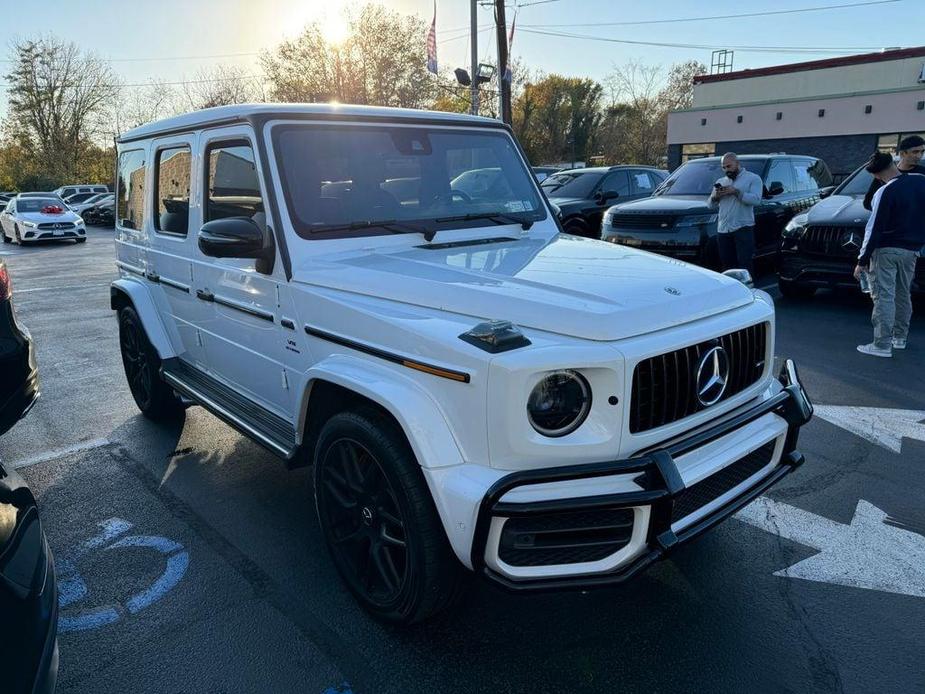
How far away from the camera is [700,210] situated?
8922 mm

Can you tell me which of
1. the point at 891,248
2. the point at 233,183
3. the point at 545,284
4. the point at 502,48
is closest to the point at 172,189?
the point at 233,183

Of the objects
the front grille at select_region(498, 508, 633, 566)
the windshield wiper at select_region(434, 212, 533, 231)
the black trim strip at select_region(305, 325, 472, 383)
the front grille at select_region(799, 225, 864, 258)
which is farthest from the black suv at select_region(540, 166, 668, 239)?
the front grille at select_region(498, 508, 633, 566)

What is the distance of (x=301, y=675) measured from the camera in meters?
2.41

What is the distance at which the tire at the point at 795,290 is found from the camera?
8375 mm

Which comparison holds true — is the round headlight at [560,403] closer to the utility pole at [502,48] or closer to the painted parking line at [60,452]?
the painted parking line at [60,452]

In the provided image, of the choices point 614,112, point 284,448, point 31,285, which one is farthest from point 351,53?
point 284,448

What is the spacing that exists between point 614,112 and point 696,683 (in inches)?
2040

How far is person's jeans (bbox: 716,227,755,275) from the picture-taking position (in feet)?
26.8

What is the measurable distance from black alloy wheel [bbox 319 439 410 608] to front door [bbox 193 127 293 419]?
2.06ft

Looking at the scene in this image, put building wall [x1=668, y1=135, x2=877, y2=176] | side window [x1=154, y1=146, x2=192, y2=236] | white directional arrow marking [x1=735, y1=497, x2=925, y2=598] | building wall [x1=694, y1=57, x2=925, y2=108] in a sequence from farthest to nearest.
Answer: building wall [x1=668, y1=135, x2=877, y2=176]
building wall [x1=694, y1=57, x2=925, y2=108]
side window [x1=154, y1=146, x2=192, y2=236]
white directional arrow marking [x1=735, y1=497, x2=925, y2=598]

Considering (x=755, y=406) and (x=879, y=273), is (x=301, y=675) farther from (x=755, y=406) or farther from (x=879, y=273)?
(x=879, y=273)

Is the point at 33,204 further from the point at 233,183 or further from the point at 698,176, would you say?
the point at 233,183

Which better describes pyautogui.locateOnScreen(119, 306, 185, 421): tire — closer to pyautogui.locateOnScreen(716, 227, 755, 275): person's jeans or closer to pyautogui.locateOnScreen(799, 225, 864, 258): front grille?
pyautogui.locateOnScreen(716, 227, 755, 275): person's jeans

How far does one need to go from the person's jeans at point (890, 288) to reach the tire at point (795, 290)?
1976 mm
